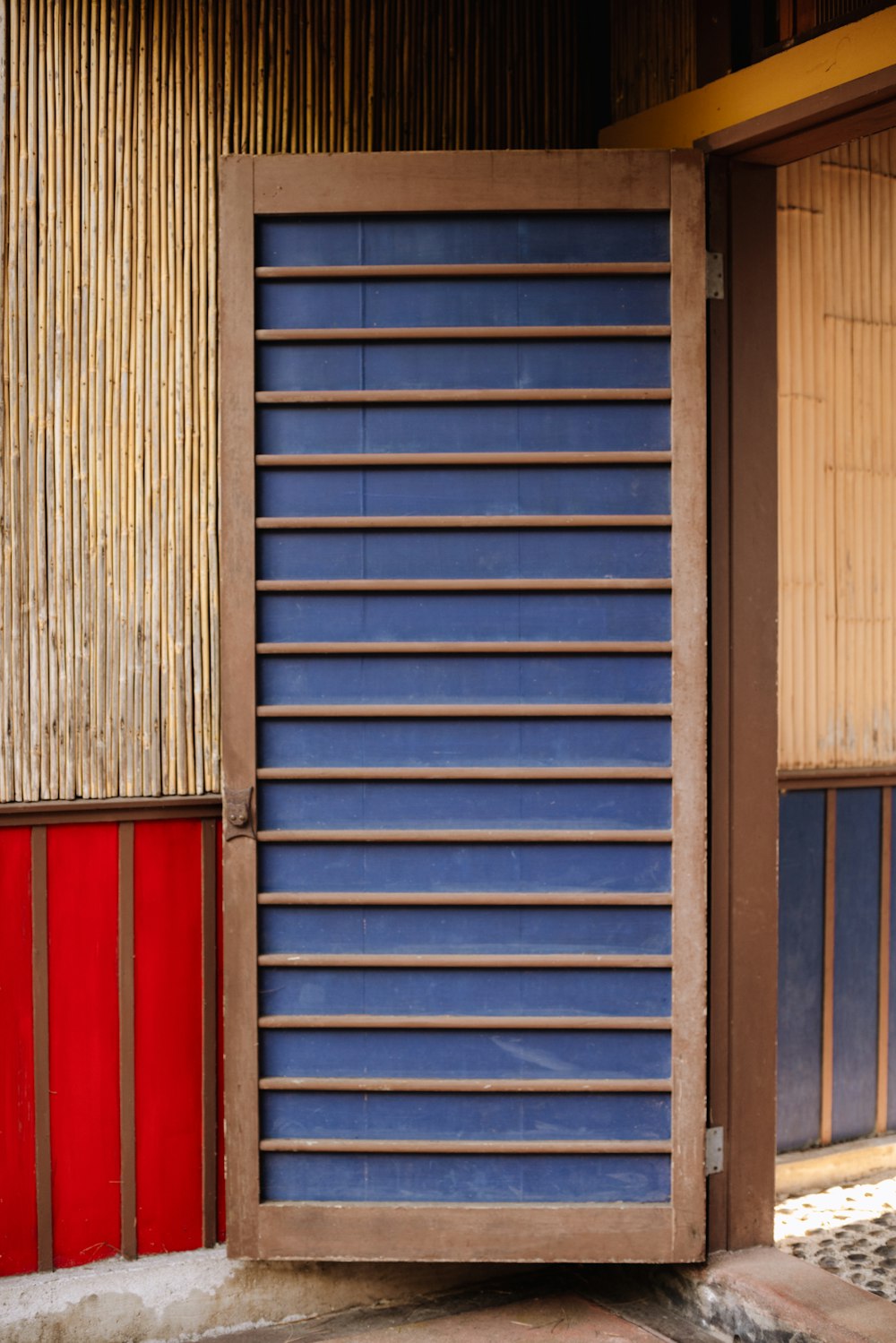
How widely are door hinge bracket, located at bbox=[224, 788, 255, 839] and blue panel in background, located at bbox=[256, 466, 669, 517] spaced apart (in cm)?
57

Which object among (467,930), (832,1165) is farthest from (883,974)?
(467,930)

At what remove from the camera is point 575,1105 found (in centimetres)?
259

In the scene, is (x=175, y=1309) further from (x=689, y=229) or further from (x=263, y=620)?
(x=689, y=229)

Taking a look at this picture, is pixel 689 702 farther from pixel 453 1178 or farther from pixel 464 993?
pixel 453 1178

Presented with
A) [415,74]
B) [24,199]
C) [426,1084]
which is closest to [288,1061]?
[426,1084]

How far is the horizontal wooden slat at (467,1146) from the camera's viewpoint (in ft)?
8.44

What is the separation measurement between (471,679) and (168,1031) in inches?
40.2

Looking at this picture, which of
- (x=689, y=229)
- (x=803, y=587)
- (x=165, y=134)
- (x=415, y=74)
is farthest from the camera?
(x=803, y=587)

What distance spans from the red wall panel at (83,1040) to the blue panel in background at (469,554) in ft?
2.37

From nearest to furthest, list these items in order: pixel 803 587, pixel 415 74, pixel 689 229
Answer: pixel 689 229 → pixel 415 74 → pixel 803 587

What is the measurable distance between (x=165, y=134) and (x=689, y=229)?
115 cm

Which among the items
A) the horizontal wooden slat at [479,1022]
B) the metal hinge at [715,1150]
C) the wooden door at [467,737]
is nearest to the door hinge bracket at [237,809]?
the wooden door at [467,737]

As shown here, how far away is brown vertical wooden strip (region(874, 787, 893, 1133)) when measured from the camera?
351 centimetres

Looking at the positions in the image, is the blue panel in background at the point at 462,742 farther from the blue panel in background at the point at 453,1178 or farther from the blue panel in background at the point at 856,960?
the blue panel in background at the point at 856,960
